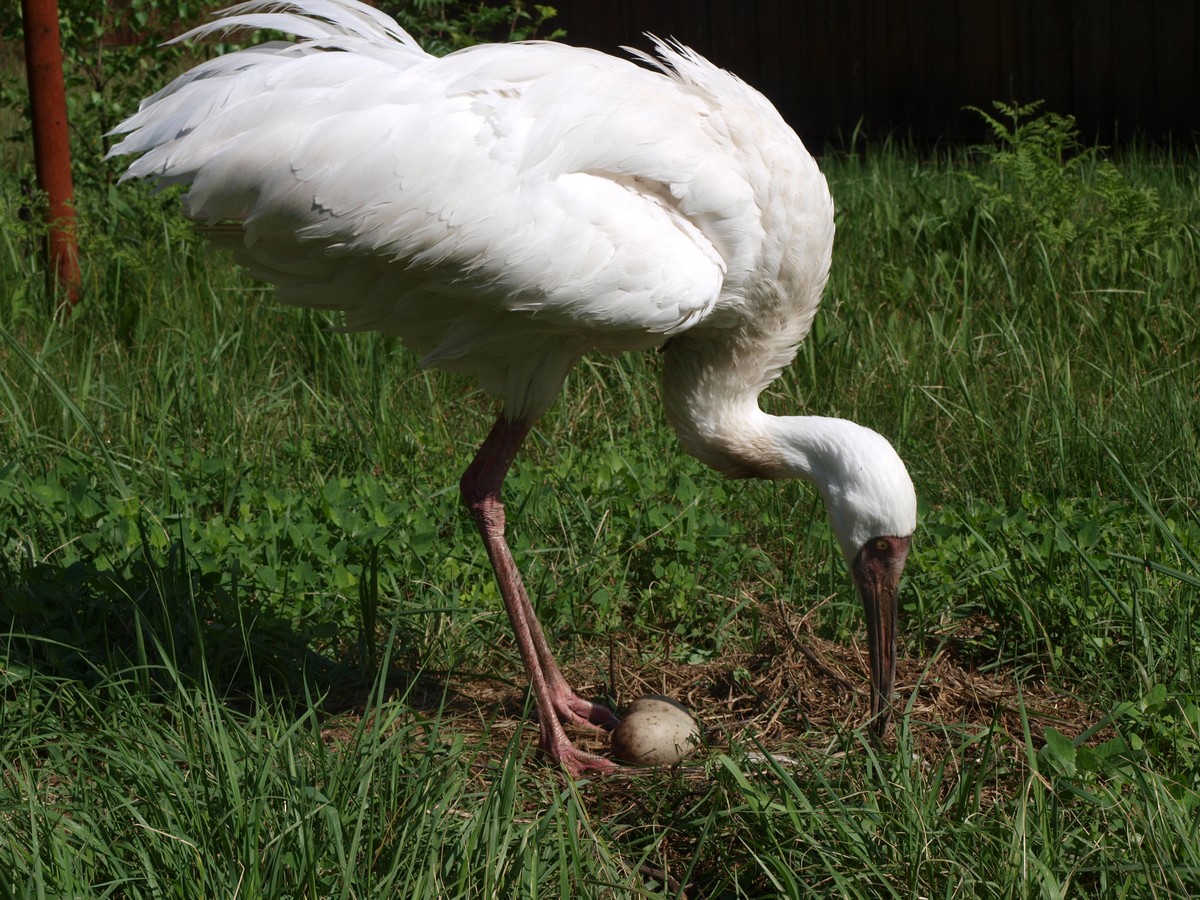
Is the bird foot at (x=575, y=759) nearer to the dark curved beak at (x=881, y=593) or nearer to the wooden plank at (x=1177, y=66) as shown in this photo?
the dark curved beak at (x=881, y=593)

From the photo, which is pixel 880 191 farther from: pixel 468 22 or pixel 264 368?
pixel 264 368

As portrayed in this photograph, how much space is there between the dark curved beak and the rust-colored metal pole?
3934 mm

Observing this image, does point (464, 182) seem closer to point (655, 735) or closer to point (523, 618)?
point (523, 618)

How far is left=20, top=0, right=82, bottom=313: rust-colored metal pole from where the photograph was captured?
563 centimetres

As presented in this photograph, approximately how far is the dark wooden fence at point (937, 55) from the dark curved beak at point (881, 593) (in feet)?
27.4

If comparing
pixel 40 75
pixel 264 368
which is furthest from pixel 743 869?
pixel 40 75

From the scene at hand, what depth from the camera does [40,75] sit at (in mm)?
5680

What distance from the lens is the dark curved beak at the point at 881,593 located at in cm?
354

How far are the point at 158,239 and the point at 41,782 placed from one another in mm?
4114

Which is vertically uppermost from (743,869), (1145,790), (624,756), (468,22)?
(468,22)

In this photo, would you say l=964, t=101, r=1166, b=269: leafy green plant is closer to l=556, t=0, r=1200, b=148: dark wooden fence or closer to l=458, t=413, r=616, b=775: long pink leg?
l=458, t=413, r=616, b=775: long pink leg

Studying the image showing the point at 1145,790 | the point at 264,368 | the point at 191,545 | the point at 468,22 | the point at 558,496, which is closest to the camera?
the point at 1145,790

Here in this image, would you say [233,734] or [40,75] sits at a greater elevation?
[40,75]

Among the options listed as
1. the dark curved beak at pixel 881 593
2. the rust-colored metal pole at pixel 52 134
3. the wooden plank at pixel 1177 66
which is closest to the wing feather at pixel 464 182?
the dark curved beak at pixel 881 593
